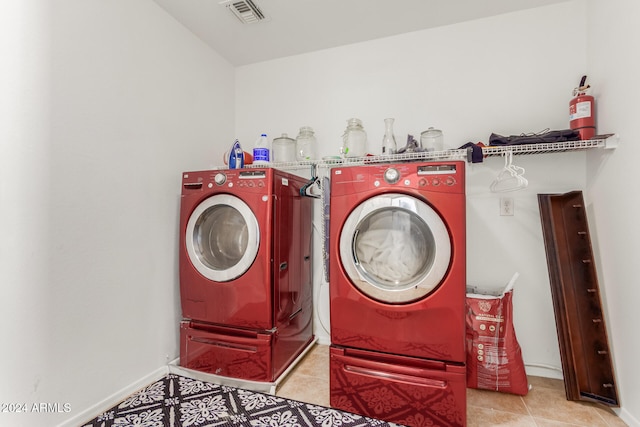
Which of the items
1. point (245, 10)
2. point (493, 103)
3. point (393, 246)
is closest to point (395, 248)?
point (393, 246)

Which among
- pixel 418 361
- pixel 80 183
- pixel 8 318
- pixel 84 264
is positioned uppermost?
pixel 80 183

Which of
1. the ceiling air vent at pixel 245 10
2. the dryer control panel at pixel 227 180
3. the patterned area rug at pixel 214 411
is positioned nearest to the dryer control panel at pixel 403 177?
the dryer control panel at pixel 227 180

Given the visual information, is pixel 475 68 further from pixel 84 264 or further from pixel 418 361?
pixel 84 264

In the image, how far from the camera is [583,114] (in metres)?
1.70

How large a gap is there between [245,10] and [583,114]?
2241mm

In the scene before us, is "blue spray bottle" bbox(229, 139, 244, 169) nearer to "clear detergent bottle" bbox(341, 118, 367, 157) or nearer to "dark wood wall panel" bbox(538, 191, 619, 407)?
"clear detergent bottle" bbox(341, 118, 367, 157)

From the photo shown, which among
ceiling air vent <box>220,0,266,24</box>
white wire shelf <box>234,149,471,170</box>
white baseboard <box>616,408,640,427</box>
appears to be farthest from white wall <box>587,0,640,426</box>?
ceiling air vent <box>220,0,266,24</box>

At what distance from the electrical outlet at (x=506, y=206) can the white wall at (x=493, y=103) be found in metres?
0.03

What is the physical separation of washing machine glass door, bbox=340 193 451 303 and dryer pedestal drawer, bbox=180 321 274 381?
0.72m

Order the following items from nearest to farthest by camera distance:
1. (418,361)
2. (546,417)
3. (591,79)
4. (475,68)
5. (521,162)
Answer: (418,361), (546,417), (591,79), (521,162), (475,68)

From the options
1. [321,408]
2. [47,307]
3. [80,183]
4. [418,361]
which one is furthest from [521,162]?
[47,307]

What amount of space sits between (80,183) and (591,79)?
3053 millimetres

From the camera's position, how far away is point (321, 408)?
158cm

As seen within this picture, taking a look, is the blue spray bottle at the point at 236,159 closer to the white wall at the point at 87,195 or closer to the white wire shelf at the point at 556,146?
the white wall at the point at 87,195
